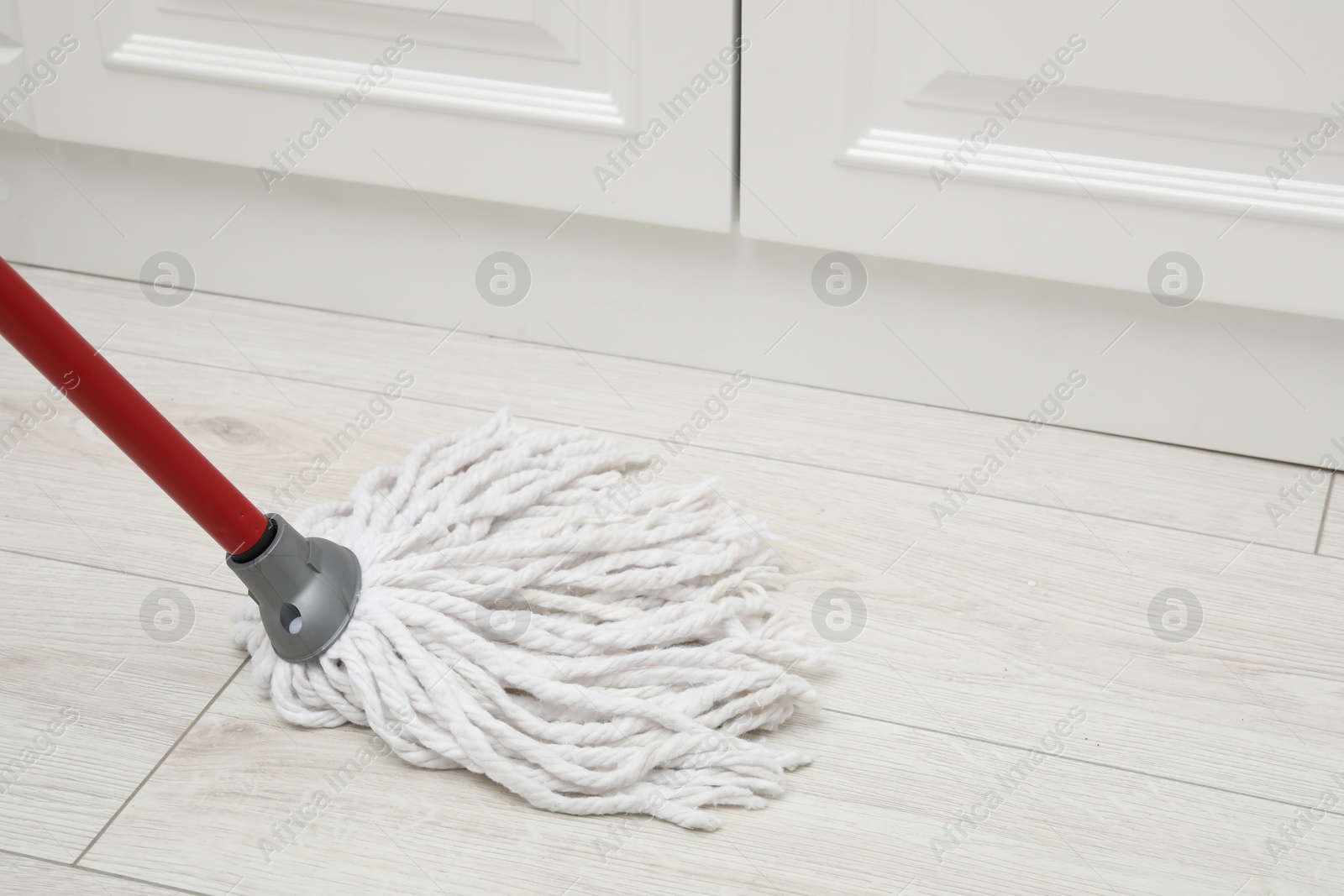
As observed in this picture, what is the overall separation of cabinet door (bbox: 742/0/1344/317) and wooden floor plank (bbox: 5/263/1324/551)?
0.47 feet

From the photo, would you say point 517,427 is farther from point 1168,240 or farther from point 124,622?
point 1168,240

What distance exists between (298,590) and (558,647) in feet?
0.52

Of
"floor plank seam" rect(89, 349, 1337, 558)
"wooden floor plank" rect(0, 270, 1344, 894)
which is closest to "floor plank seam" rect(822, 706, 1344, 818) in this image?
"wooden floor plank" rect(0, 270, 1344, 894)

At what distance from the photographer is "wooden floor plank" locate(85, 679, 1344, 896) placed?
2.38 ft

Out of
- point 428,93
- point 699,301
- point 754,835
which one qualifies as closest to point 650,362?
point 699,301

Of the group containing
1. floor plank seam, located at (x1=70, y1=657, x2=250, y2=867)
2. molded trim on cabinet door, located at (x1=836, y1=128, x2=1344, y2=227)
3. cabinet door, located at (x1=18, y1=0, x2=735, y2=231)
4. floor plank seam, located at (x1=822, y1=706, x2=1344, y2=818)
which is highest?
cabinet door, located at (x1=18, y1=0, x2=735, y2=231)

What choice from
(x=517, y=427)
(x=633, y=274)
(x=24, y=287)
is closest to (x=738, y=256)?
(x=633, y=274)

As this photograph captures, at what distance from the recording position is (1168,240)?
0.95 meters

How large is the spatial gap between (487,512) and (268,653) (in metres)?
0.16

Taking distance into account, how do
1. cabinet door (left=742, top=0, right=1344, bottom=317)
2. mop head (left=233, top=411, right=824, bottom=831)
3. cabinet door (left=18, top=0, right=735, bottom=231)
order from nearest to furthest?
mop head (left=233, top=411, right=824, bottom=831)
cabinet door (left=742, top=0, right=1344, bottom=317)
cabinet door (left=18, top=0, right=735, bottom=231)

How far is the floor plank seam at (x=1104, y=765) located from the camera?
773 mm

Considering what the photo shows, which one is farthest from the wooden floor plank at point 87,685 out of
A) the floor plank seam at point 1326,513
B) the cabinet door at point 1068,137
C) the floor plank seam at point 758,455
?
the floor plank seam at point 1326,513

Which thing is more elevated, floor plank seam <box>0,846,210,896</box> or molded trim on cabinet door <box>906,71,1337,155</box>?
floor plank seam <box>0,846,210,896</box>

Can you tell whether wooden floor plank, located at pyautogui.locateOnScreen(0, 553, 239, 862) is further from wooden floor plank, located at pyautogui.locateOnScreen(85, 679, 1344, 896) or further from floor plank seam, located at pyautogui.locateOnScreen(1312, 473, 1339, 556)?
floor plank seam, located at pyautogui.locateOnScreen(1312, 473, 1339, 556)
